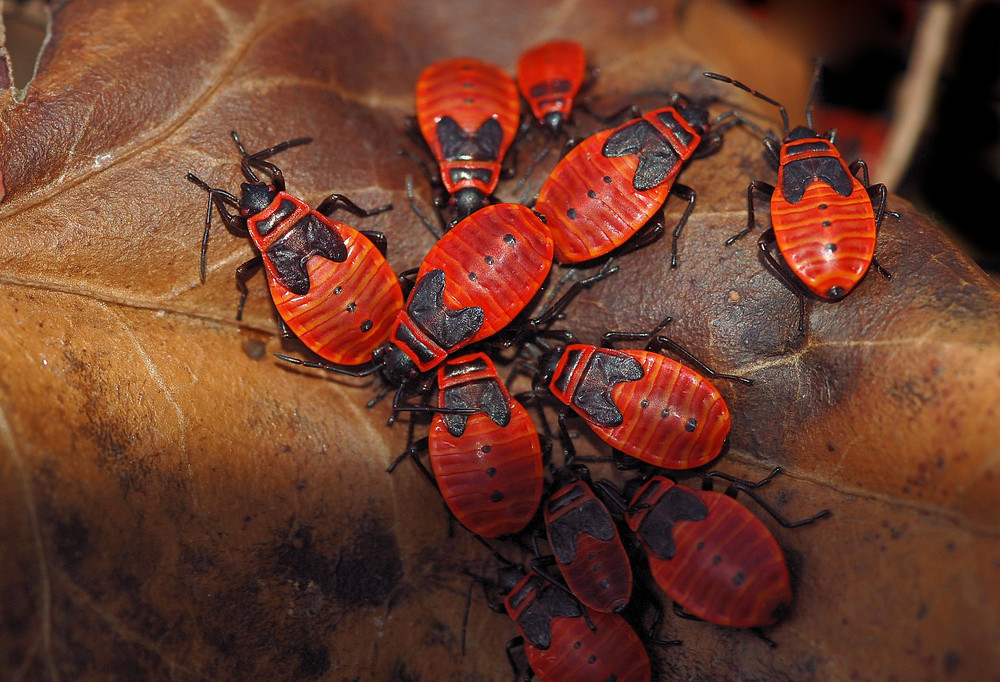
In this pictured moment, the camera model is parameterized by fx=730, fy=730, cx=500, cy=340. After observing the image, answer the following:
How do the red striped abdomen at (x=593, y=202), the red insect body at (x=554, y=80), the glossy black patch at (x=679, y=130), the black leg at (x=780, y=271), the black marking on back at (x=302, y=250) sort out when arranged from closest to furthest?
the black leg at (x=780, y=271) < the black marking on back at (x=302, y=250) < the red striped abdomen at (x=593, y=202) < the glossy black patch at (x=679, y=130) < the red insect body at (x=554, y=80)

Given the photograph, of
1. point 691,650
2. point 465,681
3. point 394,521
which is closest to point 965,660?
point 691,650

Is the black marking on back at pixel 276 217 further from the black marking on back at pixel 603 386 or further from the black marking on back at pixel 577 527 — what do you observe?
the black marking on back at pixel 577 527

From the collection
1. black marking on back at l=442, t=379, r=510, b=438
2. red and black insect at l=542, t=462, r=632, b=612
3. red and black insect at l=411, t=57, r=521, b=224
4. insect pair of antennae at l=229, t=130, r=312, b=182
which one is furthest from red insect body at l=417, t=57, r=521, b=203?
red and black insect at l=542, t=462, r=632, b=612

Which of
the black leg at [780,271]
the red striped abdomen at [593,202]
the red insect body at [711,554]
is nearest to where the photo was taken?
the red insect body at [711,554]

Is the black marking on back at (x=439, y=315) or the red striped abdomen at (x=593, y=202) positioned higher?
the red striped abdomen at (x=593, y=202)

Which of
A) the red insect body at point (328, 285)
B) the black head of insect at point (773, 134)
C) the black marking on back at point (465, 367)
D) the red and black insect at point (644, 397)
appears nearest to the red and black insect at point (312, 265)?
the red insect body at point (328, 285)

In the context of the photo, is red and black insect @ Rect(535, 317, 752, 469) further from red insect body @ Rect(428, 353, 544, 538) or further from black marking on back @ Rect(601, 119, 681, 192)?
black marking on back @ Rect(601, 119, 681, 192)

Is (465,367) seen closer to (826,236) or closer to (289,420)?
(289,420)
